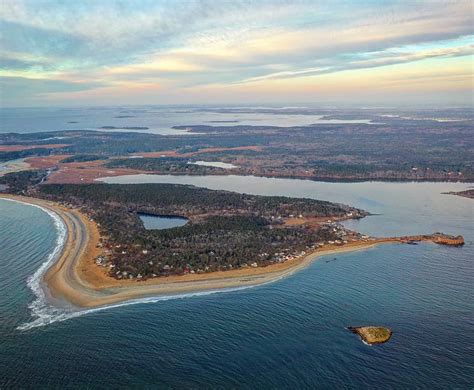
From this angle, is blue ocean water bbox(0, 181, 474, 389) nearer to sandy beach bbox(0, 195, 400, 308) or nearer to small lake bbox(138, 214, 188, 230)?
sandy beach bbox(0, 195, 400, 308)

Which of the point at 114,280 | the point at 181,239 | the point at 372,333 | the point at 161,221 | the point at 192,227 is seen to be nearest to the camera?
the point at 372,333

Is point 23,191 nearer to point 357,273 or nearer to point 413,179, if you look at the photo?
point 357,273

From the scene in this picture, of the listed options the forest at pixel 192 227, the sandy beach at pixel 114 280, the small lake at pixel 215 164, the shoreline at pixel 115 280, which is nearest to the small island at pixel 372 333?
the shoreline at pixel 115 280

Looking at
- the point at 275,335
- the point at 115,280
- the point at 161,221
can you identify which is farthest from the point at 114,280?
the point at 161,221

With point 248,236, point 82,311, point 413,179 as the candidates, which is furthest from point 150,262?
point 413,179

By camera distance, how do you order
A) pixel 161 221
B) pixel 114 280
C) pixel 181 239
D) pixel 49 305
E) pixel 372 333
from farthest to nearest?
pixel 161 221
pixel 181 239
pixel 114 280
pixel 49 305
pixel 372 333

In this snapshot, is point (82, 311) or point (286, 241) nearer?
point (82, 311)

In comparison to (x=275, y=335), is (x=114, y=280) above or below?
above

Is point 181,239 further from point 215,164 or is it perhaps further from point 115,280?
point 215,164
